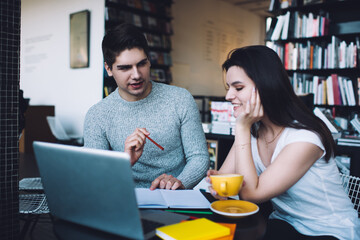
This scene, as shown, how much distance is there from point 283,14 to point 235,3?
3865mm

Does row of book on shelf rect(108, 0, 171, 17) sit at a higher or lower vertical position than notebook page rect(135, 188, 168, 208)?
higher

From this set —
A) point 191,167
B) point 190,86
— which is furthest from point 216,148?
point 190,86

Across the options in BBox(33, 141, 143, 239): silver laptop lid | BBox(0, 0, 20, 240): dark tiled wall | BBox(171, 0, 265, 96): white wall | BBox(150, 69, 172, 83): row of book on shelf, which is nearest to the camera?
BBox(33, 141, 143, 239): silver laptop lid

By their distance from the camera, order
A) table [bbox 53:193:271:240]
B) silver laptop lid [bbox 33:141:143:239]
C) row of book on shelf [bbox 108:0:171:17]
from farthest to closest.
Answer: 1. row of book on shelf [bbox 108:0:171:17]
2. table [bbox 53:193:271:240]
3. silver laptop lid [bbox 33:141:143:239]

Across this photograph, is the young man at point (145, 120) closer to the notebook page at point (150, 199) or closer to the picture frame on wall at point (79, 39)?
the notebook page at point (150, 199)

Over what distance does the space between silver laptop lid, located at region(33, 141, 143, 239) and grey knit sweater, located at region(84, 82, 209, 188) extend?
2.37ft

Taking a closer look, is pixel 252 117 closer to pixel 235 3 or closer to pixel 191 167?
pixel 191 167

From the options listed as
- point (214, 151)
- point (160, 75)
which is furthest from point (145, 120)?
point (160, 75)

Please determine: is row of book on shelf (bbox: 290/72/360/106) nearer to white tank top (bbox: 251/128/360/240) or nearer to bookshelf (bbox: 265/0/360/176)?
bookshelf (bbox: 265/0/360/176)

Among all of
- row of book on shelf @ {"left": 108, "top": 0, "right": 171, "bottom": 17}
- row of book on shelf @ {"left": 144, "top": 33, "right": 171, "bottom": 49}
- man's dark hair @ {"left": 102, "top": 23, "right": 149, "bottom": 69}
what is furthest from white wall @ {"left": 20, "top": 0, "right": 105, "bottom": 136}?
man's dark hair @ {"left": 102, "top": 23, "right": 149, "bottom": 69}

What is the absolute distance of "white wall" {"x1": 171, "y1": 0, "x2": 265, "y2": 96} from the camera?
6.68 meters

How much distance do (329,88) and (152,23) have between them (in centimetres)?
297

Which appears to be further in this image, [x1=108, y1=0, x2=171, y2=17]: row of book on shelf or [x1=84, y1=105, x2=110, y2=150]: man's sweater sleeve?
[x1=108, y1=0, x2=171, y2=17]: row of book on shelf

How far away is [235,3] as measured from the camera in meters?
7.88
